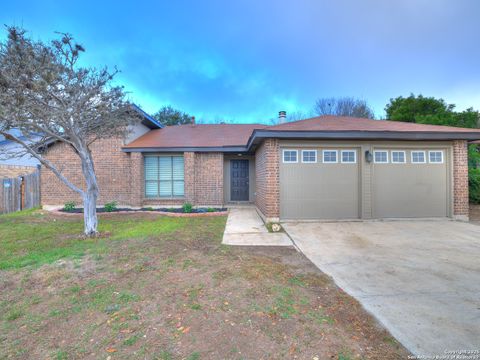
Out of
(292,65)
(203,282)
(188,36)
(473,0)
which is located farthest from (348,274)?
(292,65)

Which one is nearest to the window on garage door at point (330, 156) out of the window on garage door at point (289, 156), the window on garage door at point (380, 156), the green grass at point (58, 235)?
the window on garage door at point (289, 156)

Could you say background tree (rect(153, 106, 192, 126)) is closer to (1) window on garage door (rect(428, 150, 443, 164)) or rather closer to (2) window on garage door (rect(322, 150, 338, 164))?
(2) window on garage door (rect(322, 150, 338, 164))

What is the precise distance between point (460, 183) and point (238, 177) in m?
8.11

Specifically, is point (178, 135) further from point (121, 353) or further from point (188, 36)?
point (121, 353)

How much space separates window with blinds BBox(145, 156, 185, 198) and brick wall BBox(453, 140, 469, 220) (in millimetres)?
10172

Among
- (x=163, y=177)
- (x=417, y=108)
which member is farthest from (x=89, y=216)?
(x=417, y=108)

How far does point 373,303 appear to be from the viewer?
2.80 m

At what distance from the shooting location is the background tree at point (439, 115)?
9697mm

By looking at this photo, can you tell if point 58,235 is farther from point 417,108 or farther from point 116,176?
point 417,108

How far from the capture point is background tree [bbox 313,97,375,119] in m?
28.6

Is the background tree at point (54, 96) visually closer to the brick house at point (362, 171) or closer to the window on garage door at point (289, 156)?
the brick house at point (362, 171)

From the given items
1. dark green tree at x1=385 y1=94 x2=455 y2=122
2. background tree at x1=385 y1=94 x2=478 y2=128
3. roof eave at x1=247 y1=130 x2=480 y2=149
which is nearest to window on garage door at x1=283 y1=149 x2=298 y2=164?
roof eave at x1=247 y1=130 x2=480 y2=149

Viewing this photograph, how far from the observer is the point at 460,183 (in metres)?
7.55

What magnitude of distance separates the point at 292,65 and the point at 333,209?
1254cm
